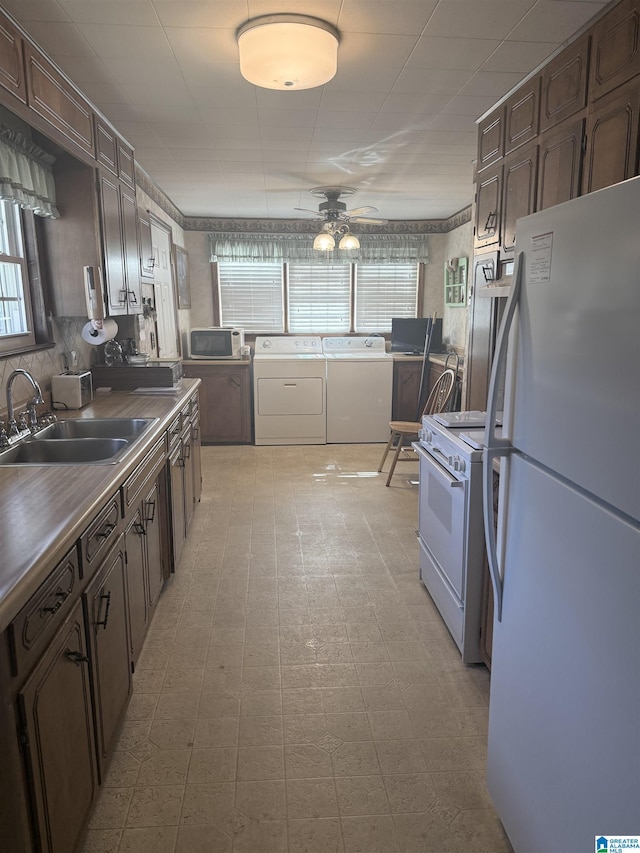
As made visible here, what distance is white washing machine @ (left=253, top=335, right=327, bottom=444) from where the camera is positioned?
18.4ft

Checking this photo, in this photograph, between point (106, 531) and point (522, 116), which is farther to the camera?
point (522, 116)

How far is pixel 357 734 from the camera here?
1.85 meters

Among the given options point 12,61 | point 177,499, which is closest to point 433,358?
point 177,499

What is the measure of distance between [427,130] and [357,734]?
9.90 ft

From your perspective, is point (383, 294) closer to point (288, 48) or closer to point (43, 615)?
point (288, 48)

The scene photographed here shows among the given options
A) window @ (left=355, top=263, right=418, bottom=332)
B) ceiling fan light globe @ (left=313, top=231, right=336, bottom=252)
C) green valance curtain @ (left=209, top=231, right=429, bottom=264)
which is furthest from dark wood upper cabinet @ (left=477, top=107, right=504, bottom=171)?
window @ (left=355, top=263, right=418, bottom=332)

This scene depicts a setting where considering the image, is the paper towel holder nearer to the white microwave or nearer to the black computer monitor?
the white microwave

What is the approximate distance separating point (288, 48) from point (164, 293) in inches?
128

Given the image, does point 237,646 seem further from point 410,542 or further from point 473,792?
point 410,542

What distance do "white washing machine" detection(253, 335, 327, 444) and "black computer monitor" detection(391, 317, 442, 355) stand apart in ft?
3.14

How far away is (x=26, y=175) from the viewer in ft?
7.82

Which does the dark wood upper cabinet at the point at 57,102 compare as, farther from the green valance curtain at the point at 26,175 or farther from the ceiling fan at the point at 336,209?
the ceiling fan at the point at 336,209

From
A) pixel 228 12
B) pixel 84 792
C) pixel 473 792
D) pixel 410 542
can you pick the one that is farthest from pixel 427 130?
pixel 84 792

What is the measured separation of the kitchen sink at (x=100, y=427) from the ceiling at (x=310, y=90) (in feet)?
4.90
